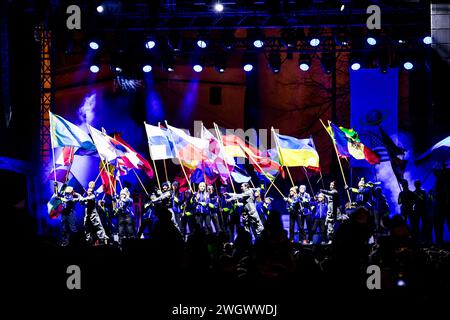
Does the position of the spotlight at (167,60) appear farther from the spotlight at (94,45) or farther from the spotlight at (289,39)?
the spotlight at (289,39)

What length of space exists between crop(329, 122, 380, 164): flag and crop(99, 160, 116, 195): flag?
6.20m

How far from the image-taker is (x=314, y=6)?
18219 mm

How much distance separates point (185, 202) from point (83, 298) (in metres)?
12.5

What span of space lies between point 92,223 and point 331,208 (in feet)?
21.0

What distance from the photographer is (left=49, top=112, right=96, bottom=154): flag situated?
19297 mm

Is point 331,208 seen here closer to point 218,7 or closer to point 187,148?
point 187,148

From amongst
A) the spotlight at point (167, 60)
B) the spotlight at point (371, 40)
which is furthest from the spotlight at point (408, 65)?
the spotlight at point (167, 60)

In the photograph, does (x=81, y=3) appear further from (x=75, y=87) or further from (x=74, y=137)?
(x=75, y=87)

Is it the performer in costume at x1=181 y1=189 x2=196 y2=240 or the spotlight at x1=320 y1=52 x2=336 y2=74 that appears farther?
the performer in costume at x1=181 y1=189 x2=196 y2=240

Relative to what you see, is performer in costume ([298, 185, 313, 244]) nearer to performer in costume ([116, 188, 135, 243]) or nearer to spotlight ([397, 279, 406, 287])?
performer in costume ([116, 188, 135, 243])

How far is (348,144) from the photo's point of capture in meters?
21.0

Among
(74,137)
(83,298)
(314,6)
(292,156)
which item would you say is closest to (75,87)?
(74,137)

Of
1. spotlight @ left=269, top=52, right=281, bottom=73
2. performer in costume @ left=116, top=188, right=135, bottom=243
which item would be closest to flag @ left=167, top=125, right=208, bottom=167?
performer in costume @ left=116, top=188, right=135, bottom=243
